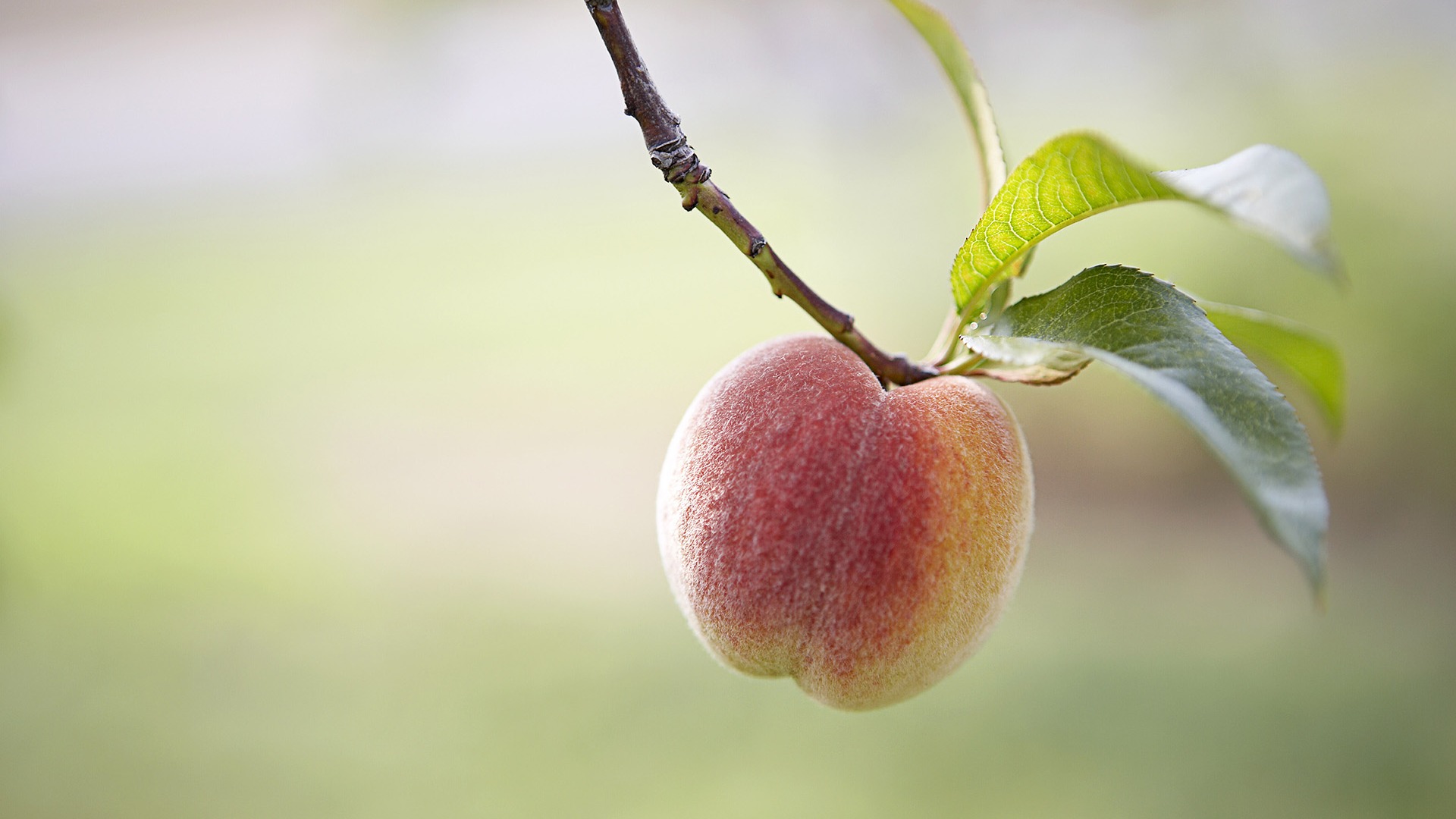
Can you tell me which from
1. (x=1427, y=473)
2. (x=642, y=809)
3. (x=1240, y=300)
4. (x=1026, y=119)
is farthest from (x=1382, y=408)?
(x=642, y=809)

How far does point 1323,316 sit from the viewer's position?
2504mm

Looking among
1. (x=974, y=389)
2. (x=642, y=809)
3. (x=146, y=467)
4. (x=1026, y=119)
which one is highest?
(x=146, y=467)

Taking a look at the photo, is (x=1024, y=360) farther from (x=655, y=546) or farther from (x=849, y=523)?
(x=655, y=546)

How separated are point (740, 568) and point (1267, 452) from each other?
22cm

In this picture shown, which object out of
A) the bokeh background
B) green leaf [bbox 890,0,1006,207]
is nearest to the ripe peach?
green leaf [bbox 890,0,1006,207]

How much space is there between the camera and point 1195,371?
376 millimetres

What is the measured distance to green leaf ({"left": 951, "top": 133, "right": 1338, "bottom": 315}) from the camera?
305 millimetres

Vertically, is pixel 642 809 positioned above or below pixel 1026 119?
below

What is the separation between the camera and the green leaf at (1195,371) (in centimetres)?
30

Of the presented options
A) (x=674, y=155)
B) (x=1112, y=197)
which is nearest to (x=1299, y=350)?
(x=1112, y=197)

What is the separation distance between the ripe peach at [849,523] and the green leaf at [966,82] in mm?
128

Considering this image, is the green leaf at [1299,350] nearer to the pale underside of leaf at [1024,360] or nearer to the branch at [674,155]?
the pale underside of leaf at [1024,360]

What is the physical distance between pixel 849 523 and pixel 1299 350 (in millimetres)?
259

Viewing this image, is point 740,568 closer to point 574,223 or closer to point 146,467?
point 146,467
